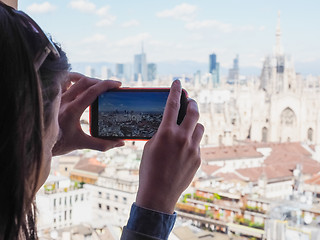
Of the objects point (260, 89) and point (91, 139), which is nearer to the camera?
point (91, 139)

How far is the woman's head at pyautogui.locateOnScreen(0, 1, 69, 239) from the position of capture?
21cm

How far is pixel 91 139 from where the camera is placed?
15.6 inches

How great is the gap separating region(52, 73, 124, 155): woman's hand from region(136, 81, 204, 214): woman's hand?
0.11 m

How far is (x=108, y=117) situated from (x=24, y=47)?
0.17 m

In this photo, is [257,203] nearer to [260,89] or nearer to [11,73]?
[11,73]

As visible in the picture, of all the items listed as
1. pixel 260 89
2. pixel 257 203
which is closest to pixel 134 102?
pixel 257 203

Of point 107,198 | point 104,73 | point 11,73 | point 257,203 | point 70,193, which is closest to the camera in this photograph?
point 11,73

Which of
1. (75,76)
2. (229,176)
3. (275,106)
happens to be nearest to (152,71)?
(275,106)

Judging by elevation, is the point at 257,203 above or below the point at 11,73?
below

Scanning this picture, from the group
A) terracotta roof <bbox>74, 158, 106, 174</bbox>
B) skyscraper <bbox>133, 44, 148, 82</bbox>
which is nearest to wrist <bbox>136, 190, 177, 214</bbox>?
terracotta roof <bbox>74, 158, 106, 174</bbox>

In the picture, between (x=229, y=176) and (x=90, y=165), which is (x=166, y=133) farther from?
(x=229, y=176)

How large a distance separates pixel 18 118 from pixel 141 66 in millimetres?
14551

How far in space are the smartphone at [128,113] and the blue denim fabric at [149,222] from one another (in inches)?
3.8

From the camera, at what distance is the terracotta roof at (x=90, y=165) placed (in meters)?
7.44
